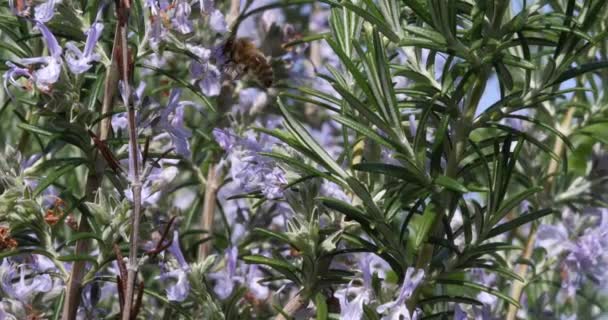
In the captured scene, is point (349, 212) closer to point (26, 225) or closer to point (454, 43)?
point (454, 43)

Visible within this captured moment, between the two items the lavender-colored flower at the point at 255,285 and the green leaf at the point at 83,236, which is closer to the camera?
the green leaf at the point at 83,236

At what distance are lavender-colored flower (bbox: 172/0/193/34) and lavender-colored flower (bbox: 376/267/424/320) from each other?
44 cm

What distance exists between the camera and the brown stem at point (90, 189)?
117 cm

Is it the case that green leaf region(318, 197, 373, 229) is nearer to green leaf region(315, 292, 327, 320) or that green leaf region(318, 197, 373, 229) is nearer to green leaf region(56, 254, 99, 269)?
green leaf region(315, 292, 327, 320)

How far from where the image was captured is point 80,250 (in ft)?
4.02

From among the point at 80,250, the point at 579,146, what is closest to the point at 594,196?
the point at 579,146

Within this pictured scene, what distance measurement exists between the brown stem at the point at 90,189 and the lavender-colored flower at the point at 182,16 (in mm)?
115

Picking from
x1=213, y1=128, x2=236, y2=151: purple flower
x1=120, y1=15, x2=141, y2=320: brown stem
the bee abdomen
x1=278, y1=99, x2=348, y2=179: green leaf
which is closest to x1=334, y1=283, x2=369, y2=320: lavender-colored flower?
x1=278, y1=99, x2=348, y2=179: green leaf

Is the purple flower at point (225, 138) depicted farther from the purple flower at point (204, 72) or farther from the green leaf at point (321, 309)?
the green leaf at point (321, 309)

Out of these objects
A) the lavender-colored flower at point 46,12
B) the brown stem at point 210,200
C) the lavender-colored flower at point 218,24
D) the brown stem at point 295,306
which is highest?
the lavender-colored flower at point 218,24

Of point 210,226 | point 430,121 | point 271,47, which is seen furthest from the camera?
point 271,47

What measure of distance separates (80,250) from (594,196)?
94 centimetres

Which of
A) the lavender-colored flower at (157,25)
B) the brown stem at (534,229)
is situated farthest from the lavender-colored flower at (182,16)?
the brown stem at (534,229)

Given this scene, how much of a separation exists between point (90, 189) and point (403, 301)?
1.45 feet
